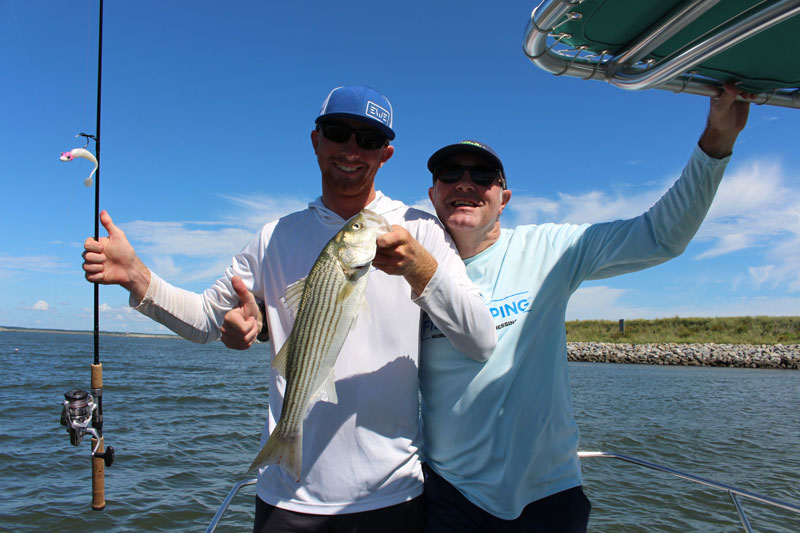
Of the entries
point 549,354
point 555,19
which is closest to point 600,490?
point 549,354

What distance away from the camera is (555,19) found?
2.05 m

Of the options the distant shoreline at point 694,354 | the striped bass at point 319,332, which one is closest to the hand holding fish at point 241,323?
the striped bass at point 319,332

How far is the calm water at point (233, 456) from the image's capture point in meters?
8.32

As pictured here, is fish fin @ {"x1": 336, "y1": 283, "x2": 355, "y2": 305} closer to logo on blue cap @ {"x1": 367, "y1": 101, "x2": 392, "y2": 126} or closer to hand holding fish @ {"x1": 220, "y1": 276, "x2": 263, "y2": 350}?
hand holding fish @ {"x1": 220, "y1": 276, "x2": 263, "y2": 350}

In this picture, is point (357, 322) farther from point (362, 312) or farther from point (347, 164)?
point (347, 164)

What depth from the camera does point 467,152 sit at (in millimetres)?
Answer: 3262

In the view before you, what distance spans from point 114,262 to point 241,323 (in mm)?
786

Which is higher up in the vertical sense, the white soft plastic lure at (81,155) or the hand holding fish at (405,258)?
the white soft plastic lure at (81,155)

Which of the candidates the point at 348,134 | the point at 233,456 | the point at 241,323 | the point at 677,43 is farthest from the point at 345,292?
the point at 233,456

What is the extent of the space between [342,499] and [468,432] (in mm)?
822

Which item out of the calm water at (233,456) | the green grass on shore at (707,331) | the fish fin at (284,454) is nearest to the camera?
the fish fin at (284,454)

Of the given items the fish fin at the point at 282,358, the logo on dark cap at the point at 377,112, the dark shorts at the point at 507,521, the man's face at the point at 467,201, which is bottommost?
the dark shorts at the point at 507,521

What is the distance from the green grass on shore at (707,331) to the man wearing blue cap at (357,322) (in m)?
53.1

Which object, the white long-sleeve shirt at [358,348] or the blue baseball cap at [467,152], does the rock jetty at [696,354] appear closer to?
the blue baseball cap at [467,152]
